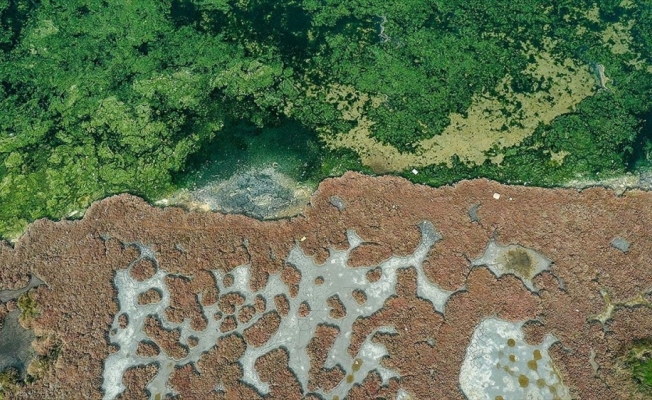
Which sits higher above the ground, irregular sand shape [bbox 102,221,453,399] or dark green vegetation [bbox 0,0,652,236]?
dark green vegetation [bbox 0,0,652,236]

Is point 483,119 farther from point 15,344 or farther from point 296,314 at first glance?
point 15,344

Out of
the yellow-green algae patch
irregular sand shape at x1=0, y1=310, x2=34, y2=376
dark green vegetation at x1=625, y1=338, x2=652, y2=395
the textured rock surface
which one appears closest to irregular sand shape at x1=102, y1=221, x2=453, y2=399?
the textured rock surface

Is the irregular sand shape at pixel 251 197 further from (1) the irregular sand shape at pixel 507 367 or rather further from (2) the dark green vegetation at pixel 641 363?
(2) the dark green vegetation at pixel 641 363

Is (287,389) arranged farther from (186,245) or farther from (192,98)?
(192,98)

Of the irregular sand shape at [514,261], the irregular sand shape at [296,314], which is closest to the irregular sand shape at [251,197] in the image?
the irregular sand shape at [296,314]

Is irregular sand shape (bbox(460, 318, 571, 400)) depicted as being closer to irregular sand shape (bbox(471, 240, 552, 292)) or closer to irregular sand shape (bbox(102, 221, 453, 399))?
irregular sand shape (bbox(471, 240, 552, 292))

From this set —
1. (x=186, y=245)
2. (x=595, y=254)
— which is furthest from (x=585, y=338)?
(x=186, y=245)
